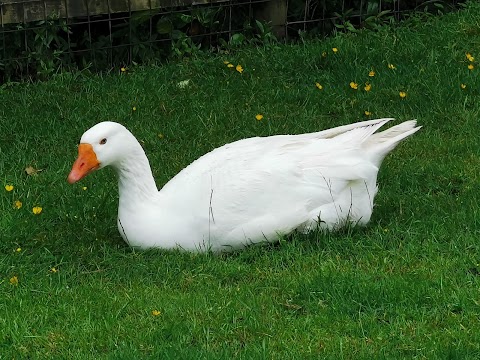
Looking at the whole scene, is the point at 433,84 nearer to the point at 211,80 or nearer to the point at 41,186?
the point at 211,80

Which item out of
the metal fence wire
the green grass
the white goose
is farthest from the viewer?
the metal fence wire

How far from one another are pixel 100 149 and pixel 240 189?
0.78 m

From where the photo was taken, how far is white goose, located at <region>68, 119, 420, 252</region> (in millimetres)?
5754

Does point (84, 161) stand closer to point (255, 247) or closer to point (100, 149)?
point (100, 149)

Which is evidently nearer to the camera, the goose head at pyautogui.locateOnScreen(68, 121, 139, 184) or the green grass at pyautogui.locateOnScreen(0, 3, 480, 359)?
the green grass at pyautogui.locateOnScreen(0, 3, 480, 359)

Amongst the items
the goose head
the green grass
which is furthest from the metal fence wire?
the goose head

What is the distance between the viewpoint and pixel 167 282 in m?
5.48

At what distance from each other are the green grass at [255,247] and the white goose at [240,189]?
0.37 feet

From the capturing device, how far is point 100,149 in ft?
19.0

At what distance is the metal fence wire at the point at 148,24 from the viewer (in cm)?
889

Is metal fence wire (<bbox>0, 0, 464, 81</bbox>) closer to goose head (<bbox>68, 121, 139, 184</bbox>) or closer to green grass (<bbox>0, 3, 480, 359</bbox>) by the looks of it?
green grass (<bbox>0, 3, 480, 359</bbox>)

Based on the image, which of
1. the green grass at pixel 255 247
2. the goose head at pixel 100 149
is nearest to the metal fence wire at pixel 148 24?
the green grass at pixel 255 247

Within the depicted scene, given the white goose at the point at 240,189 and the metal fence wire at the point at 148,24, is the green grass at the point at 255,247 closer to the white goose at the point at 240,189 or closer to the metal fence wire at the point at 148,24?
the white goose at the point at 240,189

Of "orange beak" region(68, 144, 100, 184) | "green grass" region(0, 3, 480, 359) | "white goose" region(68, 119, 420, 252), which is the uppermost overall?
"orange beak" region(68, 144, 100, 184)
